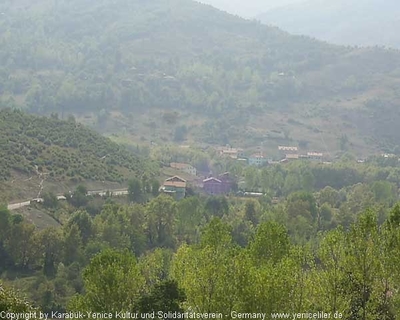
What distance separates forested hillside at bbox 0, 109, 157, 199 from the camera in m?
56.6

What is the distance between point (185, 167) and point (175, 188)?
22.8 m

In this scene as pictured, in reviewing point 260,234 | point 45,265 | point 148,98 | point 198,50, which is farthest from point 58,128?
point 198,50

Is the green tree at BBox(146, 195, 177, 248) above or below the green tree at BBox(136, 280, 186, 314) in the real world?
below

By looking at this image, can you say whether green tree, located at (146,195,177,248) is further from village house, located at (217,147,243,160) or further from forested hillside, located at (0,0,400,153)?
forested hillside, located at (0,0,400,153)

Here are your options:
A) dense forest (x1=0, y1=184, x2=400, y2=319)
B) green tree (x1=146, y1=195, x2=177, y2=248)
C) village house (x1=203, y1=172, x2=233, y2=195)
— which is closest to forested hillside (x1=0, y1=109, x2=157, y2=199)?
village house (x1=203, y1=172, x2=233, y2=195)

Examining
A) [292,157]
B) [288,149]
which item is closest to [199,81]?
[288,149]

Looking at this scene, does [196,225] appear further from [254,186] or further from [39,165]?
[254,186]

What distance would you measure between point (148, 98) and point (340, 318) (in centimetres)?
11897

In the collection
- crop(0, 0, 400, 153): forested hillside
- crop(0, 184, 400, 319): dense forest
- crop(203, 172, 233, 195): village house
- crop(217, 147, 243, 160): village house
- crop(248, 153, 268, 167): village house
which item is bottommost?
crop(203, 172, 233, 195): village house

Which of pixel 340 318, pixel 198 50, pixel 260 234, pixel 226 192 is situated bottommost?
pixel 226 192

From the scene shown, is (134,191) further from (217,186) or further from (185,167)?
(185,167)

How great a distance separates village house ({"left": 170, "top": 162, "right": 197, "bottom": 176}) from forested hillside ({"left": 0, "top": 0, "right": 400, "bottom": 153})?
2371cm

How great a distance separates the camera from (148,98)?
135750 mm

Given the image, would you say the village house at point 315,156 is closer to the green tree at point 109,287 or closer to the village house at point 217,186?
the village house at point 217,186
